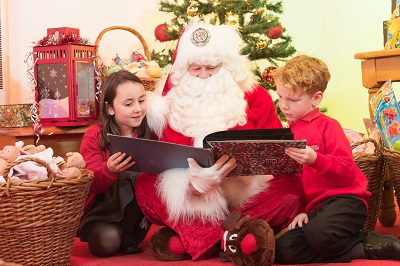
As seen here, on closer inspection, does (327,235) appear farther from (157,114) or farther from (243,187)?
(157,114)

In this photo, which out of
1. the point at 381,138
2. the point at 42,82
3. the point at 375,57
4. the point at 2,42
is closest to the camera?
the point at 381,138

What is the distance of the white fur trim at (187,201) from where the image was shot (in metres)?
2.40

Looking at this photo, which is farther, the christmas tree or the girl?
the christmas tree

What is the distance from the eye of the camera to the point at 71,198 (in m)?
2.26

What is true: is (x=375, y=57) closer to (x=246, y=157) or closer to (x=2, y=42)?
(x=246, y=157)

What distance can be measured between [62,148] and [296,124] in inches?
57.8

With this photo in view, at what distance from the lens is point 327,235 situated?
7.26ft

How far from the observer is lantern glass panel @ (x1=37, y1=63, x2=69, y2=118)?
3.34 metres

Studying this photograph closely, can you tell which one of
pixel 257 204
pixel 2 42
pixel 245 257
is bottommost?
pixel 245 257

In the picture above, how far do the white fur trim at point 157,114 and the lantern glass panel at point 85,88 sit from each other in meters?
0.85

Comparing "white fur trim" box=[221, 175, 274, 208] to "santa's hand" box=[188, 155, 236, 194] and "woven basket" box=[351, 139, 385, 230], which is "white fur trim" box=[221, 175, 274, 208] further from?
"woven basket" box=[351, 139, 385, 230]

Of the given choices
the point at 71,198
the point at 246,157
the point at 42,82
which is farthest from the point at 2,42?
the point at 246,157

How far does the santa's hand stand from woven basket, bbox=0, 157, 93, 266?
15.0 inches

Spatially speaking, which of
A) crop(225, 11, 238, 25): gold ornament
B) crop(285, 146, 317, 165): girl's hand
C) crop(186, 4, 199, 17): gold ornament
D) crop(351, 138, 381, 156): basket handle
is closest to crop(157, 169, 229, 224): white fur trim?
crop(285, 146, 317, 165): girl's hand
